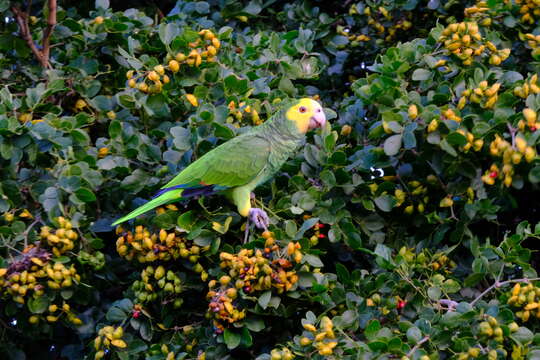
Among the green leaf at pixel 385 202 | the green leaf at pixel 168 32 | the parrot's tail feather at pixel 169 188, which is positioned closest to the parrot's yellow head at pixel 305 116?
the green leaf at pixel 385 202

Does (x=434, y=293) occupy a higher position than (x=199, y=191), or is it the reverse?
(x=199, y=191)

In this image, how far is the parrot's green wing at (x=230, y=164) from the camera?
3.38 m

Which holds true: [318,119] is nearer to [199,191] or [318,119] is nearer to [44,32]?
[199,191]

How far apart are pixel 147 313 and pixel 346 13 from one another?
2.70 meters

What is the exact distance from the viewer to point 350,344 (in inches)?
113

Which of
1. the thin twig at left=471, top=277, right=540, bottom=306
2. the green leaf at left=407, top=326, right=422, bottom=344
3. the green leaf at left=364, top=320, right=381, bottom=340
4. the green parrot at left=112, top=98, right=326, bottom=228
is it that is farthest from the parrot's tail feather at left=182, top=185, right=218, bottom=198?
the thin twig at left=471, top=277, right=540, bottom=306

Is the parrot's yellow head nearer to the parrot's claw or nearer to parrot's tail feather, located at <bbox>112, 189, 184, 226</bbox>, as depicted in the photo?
the parrot's claw

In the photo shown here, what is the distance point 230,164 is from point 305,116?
437 mm

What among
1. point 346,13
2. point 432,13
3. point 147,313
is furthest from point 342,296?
point 346,13

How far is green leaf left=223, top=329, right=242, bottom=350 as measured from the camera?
3078 mm

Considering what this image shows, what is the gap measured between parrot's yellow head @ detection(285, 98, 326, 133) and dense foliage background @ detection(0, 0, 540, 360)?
8 cm

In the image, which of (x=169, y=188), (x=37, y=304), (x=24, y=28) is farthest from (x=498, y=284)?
(x=24, y=28)

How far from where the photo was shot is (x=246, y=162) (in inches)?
139

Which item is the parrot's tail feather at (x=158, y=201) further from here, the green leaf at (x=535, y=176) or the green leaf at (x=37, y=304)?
the green leaf at (x=535, y=176)
